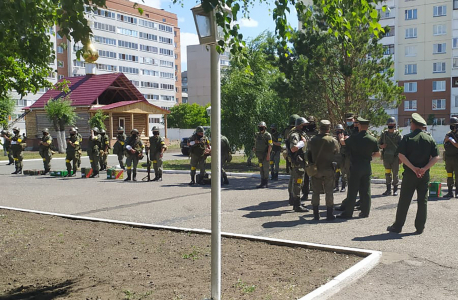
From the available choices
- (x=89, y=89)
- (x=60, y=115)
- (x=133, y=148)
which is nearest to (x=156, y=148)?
(x=133, y=148)

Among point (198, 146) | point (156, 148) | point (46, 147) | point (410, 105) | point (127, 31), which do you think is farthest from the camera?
point (127, 31)

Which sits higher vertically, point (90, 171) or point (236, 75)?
point (236, 75)

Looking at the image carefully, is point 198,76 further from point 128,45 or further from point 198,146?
point 198,146

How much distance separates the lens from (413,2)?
60.3 meters

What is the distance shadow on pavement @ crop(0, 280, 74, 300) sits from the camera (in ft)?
17.3

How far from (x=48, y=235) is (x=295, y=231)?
4.20m

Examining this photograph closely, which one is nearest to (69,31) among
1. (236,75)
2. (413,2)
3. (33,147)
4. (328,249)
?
(328,249)

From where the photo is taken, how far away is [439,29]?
59250mm

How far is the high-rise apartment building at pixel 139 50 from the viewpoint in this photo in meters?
83.4

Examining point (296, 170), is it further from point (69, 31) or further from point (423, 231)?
point (69, 31)

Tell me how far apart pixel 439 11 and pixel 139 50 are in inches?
2107

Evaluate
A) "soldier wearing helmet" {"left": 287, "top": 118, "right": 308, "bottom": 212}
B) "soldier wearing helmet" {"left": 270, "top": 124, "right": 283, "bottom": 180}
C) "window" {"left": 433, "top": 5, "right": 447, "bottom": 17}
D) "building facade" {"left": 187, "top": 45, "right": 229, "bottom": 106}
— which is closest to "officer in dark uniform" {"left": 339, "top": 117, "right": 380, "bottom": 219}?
"soldier wearing helmet" {"left": 287, "top": 118, "right": 308, "bottom": 212}

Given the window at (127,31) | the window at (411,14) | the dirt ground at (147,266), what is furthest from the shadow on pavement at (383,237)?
the window at (127,31)

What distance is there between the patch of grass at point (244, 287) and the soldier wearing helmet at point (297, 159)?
4.79m
